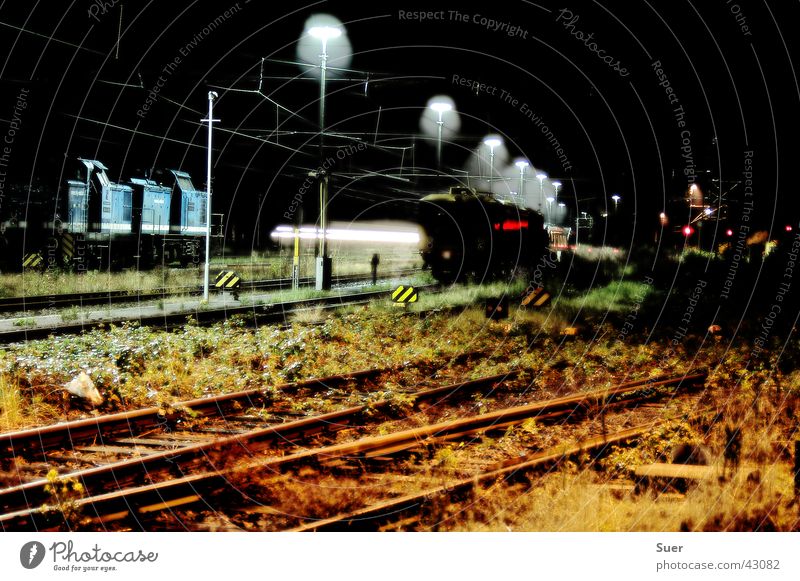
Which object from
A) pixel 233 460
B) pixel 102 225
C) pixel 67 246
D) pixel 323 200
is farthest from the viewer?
pixel 102 225

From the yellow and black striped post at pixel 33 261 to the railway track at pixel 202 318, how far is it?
9696mm

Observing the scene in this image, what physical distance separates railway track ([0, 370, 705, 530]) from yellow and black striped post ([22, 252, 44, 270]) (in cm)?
1714

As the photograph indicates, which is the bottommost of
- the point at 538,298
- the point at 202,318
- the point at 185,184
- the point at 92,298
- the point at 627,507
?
the point at 627,507

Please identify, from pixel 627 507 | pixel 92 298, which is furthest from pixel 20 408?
pixel 92 298

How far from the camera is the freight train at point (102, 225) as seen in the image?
73.6ft

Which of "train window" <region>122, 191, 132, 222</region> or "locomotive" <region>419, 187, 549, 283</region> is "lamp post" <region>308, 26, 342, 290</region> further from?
"train window" <region>122, 191, 132, 222</region>

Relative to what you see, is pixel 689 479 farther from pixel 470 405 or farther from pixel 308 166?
pixel 308 166

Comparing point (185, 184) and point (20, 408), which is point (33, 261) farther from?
point (20, 408)

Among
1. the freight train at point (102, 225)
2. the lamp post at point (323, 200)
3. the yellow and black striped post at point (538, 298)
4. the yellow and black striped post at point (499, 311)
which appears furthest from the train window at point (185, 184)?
the yellow and black striped post at point (538, 298)

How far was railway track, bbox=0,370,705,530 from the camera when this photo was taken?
4707 mm

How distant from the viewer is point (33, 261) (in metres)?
20.9

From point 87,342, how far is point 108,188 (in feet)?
51.8

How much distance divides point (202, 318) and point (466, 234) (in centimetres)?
872
